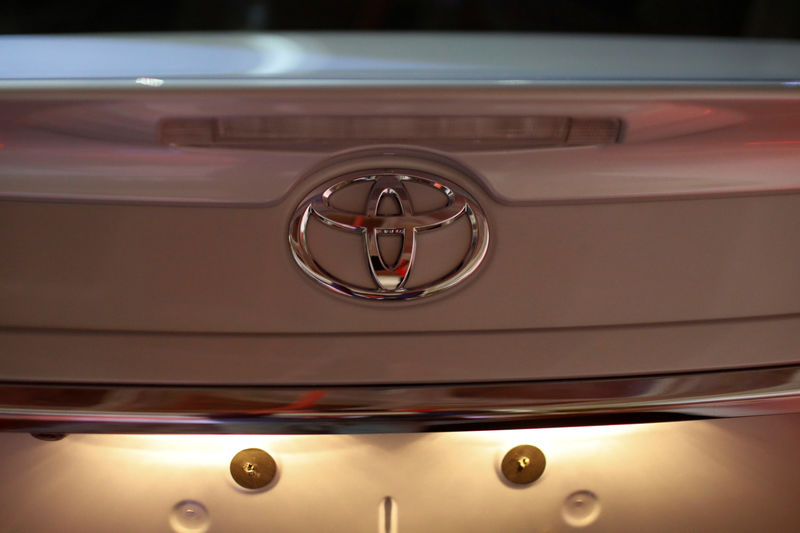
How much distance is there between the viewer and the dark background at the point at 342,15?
1.90m

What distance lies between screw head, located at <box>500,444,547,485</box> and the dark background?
120 cm

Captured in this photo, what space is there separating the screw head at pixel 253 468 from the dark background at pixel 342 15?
1.18 m

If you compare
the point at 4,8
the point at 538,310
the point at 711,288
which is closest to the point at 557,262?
the point at 538,310

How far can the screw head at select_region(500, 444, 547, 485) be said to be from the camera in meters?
1.03

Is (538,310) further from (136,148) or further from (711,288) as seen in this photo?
(136,148)

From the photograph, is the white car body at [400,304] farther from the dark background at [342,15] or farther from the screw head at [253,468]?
the dark background at [342,15]

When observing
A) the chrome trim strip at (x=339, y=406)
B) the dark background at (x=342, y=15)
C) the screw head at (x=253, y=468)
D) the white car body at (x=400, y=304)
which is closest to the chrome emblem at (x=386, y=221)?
the white car body at (x=400, y=304)

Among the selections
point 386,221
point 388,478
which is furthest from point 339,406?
point 386,221

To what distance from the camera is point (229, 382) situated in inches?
38.1

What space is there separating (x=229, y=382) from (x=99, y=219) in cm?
25

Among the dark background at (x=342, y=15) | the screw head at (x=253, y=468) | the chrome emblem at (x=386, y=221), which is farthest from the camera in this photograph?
the dark background at (x=342, y=15)

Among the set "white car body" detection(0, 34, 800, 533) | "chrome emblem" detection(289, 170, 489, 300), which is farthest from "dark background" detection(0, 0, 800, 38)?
"chrome emblem" detection(289, 170, 489, 300)

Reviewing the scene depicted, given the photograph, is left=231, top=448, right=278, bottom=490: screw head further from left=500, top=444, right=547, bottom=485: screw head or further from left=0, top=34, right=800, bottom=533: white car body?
left=500, top=444, right=547, bottom=485: screw head

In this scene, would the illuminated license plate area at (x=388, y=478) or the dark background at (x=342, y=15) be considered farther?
the dark background at (x=342, y=15)
